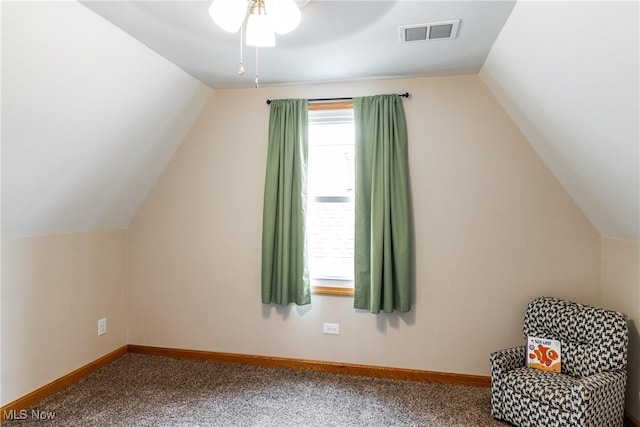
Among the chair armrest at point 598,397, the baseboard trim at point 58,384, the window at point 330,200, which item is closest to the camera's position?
the chair armrest at point 598,397

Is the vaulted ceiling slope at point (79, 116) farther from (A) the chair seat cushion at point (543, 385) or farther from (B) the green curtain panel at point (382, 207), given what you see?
(A) the chair seat cushion at point (543, 385)

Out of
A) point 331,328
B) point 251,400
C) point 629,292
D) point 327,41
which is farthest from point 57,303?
point 629,292

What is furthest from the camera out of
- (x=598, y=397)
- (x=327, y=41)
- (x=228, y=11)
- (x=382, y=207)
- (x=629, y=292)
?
Answer: (x=382, y=207)

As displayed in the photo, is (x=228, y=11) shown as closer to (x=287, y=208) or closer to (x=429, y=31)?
(x=429, y=31)

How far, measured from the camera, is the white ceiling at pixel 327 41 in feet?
6.74

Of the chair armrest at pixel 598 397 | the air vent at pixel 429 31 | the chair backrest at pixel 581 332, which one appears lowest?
the chair armrest at pixel 598 397

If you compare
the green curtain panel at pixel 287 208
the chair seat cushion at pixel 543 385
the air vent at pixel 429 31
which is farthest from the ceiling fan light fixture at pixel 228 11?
the chair seat cushion at pixel 543 385

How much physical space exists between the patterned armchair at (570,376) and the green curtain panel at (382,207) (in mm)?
839

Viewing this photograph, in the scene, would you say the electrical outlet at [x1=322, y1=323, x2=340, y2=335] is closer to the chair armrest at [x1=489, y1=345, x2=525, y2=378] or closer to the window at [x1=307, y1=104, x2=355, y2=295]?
the window at [x1=307, y1=104, x2=355, y2=295]

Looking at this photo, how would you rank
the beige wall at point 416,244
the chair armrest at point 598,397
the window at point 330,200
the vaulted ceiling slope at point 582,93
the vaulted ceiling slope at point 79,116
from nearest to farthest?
the vaulted ceiling slope at point 582,93 < the vaulted ceiling slope at point 79,116 < the chair armrest at point 598,397 < the beige wall at point 416,244 < the window at point 330,200

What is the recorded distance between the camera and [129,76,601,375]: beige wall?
3037mm

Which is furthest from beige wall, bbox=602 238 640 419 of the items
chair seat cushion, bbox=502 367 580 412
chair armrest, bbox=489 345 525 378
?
chair armrest, bbox=489 345 525 378

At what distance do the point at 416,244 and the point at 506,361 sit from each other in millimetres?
1021

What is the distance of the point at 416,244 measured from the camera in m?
3.21
